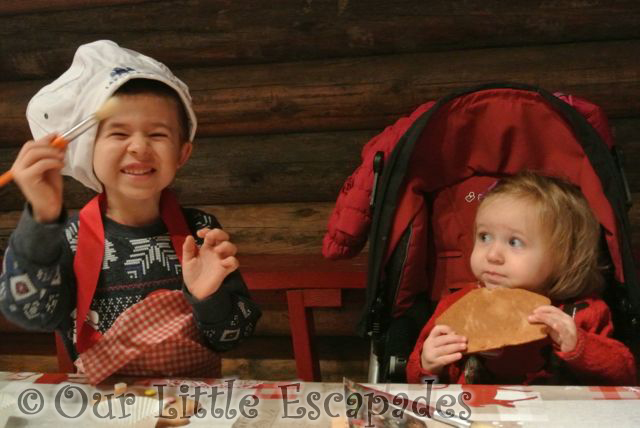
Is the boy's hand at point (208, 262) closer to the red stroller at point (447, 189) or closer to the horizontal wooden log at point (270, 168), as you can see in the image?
the red stroller at point (447, 189)

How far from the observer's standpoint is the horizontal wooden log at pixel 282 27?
1832 millimetres

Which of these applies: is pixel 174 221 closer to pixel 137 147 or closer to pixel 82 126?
pixel 137 147

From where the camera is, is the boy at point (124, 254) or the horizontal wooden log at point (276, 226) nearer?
the boy at point (124, 254)

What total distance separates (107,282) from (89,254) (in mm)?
62

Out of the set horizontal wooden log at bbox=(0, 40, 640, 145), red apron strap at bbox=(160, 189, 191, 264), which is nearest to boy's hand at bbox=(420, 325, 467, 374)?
red apron strap at bbox=(160, 189, 191, 264)

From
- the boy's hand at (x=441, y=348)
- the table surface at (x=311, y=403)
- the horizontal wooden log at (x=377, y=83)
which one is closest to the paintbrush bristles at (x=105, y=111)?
the table surface at (x=311, y=403)

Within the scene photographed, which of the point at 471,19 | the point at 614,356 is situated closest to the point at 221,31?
the point at 471,19

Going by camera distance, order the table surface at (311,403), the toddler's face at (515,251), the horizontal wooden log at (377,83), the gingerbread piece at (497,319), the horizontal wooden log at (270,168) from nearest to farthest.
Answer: the table surface at (311,403) → the gingerbread piece at (497,319) → the toddler's face at (515,251) → the horizontal wooden log at (377,83) → the horizontal wooden log at (270,168)

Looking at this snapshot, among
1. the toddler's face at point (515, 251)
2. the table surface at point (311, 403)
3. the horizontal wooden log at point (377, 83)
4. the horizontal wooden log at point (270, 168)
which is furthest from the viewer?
the horizontal wooden log at point (270, 168)

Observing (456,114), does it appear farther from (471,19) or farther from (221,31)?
(221,31)

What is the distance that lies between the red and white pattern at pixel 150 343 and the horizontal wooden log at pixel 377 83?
97 centimetres

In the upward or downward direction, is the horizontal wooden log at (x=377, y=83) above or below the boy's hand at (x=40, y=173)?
above

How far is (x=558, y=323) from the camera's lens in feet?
3.49

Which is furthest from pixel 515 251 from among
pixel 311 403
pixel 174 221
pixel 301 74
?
pixel 301 74
